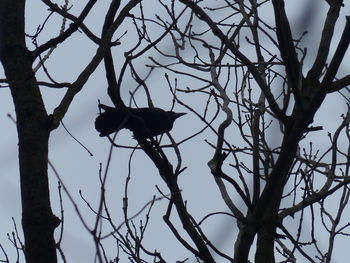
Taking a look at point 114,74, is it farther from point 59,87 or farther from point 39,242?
point 39,242

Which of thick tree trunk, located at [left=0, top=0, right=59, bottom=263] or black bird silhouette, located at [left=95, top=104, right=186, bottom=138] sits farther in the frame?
black bird silhouette, located at [left=95, top=104, right=186, bottom=138]

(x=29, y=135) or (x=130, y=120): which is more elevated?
(x=130, y=120)

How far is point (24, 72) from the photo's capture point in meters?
2.07

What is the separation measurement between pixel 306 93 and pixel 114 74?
3.29ft

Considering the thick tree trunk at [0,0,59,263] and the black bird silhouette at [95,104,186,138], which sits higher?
the black bird silhouette at [95,104,186,138]

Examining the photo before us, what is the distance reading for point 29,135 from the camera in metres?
1.92

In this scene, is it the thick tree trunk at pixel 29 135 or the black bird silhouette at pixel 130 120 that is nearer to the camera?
the thick tree trunk at pixel 29 135

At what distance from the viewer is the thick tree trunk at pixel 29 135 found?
1794 mm

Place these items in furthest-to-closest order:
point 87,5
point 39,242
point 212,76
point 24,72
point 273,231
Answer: point 212,76
point 273,231
point 87,5
point 24,72
point 39,242

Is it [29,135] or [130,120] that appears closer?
[29,135]

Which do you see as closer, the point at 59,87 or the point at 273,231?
the point at 59,87

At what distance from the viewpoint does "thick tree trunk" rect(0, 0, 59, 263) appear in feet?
5.89

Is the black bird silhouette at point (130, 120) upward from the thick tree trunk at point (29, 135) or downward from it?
upward

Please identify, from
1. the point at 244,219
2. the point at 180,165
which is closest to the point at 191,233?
the point at 244,219
